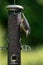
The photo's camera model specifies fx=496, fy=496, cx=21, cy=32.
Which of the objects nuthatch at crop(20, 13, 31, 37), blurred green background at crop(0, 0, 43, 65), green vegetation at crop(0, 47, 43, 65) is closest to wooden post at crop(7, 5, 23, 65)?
nuthatch at crop(20, 13, 31, 37)

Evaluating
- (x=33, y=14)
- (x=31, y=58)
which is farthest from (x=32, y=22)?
(x=31, y=58)

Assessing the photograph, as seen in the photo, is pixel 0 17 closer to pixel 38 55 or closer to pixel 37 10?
pixel 37 10

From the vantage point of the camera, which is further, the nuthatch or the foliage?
the foliage

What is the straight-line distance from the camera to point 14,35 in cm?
354

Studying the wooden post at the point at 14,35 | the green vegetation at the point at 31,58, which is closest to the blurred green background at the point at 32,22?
the green vegetation at the point at 31,58

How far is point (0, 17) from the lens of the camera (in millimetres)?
5633

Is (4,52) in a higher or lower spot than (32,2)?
lower

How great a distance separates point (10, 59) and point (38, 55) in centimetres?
287

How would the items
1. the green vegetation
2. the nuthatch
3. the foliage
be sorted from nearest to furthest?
1. the nuthatch
2. the foliage
3. the green vegetation

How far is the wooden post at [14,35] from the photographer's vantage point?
352cm

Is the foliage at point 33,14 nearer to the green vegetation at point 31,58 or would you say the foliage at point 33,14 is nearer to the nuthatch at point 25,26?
the green vegetation at point 31,58

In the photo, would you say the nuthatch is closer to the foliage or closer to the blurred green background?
the blurred green background

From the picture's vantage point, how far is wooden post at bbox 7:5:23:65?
11.5 feet

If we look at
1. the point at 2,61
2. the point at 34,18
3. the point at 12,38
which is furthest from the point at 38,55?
the point at 12,38
